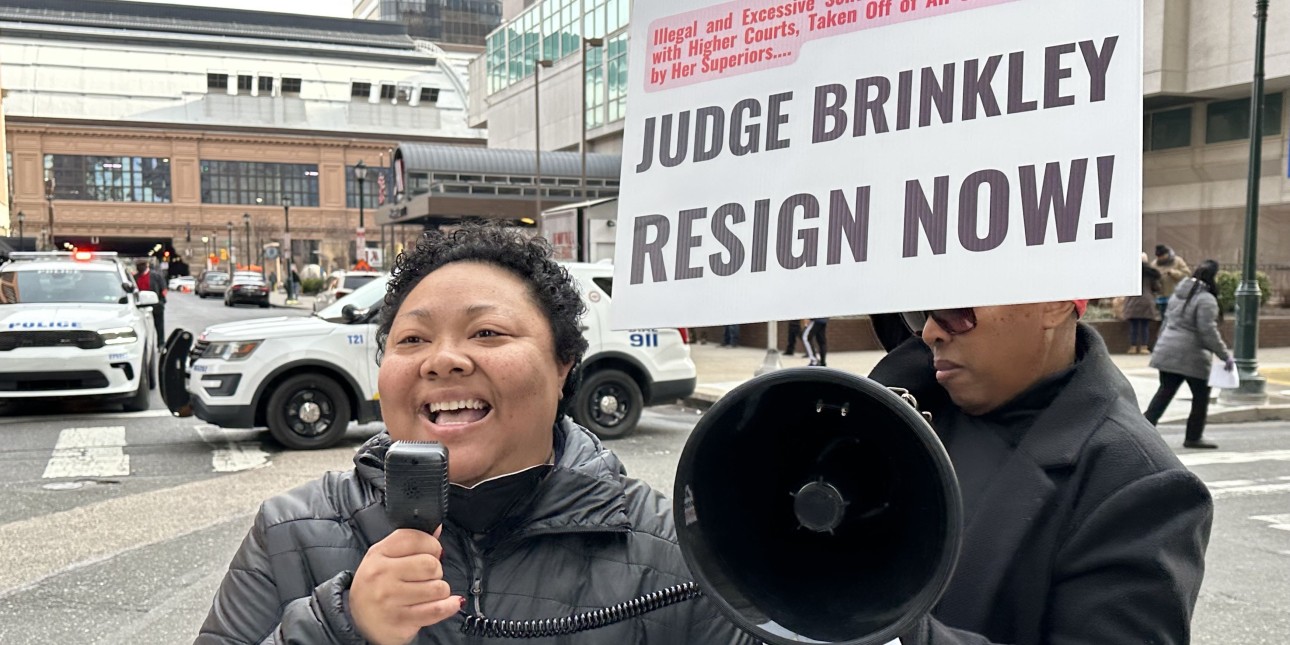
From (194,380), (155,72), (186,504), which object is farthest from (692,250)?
(155,72)

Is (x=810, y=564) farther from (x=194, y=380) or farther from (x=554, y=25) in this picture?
(x=554, y=25)

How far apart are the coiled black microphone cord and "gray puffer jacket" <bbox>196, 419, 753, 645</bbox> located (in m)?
0.02

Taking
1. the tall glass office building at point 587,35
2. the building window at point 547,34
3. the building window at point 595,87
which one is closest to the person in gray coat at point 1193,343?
the tall glass office building at point 587,35

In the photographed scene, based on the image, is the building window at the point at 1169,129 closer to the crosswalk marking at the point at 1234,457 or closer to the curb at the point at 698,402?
the curb at the point at 698,402

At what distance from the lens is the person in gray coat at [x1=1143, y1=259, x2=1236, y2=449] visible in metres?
9.14

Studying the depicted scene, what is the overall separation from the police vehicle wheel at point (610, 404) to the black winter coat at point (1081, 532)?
8479 millimetres

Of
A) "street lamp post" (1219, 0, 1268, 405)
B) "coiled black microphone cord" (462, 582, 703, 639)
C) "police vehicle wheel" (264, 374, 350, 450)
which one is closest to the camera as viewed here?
"coiled black microphone cord" (462, 582, 703, 639)

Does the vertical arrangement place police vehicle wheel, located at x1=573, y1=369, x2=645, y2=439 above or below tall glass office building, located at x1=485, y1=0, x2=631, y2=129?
below

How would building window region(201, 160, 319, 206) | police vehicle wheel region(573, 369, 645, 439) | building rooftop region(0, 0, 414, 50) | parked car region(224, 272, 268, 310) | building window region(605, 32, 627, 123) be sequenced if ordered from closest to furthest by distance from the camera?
police vehicle wheel region(573, 369, 645, 439) < building window region(605, 32, 627, 123) < parked car region(224, 272, 268, 310) < building window region(201, 160, 319, 206) < building rooftop region(0, 0, 414, 50)

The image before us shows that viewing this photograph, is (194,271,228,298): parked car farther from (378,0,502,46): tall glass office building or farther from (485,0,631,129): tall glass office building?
(378,0,502,46): tall glass office building

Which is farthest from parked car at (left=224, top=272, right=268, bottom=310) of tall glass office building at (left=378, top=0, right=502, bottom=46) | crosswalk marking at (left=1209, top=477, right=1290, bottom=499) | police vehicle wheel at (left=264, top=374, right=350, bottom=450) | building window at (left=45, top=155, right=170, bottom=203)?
tall glass office building at (left=378, top=0, right=502, bottom=46)

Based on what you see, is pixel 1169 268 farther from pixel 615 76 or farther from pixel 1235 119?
pixel 615 76

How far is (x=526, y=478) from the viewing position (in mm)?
1705

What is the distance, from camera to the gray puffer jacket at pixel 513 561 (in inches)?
64.5
